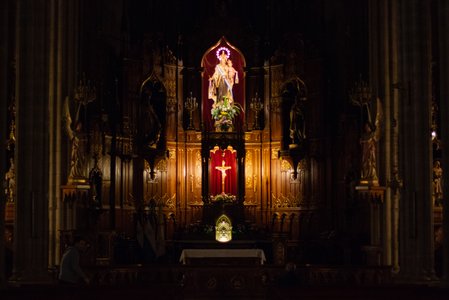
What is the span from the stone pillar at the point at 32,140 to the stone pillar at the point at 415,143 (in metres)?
10.2

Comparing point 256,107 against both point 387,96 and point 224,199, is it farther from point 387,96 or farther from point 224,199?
point 387,96

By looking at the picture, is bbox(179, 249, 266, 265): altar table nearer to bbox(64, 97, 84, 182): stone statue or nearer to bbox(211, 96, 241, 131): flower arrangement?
bbox(211, 96, 241, 131): flower arrangement

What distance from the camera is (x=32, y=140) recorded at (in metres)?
26.5

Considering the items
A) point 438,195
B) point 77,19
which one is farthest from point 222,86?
point 438,195

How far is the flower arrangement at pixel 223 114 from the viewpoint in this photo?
35.9m

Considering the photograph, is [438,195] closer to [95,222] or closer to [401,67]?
[401,67]

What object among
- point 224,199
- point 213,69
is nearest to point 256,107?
point 213,69

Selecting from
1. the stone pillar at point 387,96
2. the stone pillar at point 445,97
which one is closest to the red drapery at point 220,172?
the stone pillar at point 387,96

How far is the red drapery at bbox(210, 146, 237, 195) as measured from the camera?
36094 millimetres

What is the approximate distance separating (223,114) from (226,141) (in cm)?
105

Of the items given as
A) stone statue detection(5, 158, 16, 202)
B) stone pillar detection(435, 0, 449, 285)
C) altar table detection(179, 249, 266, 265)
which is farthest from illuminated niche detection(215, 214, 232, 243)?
stone pillar detection(435, 0, 449, 285)

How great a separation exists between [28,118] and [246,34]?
1252 cm

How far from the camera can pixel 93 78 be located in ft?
111

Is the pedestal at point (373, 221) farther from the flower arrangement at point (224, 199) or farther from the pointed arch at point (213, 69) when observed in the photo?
the pointed arch at point (213, 69)
